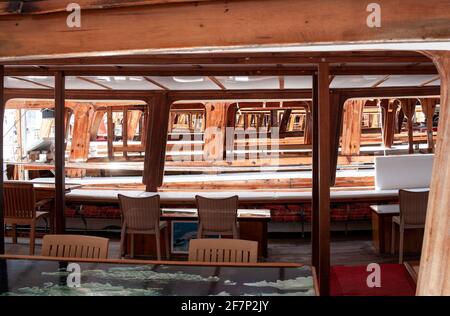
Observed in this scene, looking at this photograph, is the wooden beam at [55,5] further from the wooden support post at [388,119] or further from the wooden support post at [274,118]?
the wooden support post at [388,119]

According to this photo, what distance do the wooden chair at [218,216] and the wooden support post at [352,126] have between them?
281cm

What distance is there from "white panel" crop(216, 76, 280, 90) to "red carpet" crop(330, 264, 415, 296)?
243 cm

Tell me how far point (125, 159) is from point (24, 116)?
1766mm

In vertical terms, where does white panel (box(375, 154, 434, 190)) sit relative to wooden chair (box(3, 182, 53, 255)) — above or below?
above

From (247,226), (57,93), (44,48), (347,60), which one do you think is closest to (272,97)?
(247,226)

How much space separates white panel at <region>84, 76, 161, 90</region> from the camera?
5581 mm

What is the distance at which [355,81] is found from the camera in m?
6.12

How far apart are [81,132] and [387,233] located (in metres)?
4.82

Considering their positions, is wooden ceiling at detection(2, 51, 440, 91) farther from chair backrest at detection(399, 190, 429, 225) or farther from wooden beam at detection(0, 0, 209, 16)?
wooden beam at detection(0, 0, 209, 16)

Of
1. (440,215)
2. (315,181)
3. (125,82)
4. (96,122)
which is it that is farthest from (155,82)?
(440,215)

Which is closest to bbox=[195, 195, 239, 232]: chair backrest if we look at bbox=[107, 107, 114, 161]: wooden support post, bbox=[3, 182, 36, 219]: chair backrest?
bbox=[3, 182, 36, 219]: chair backrest

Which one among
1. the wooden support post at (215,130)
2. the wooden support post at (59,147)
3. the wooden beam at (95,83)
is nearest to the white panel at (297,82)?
the wooden support post at (215,130)

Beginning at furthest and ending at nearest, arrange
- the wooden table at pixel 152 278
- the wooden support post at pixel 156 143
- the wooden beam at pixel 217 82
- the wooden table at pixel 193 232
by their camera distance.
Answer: the wooden support post at pixel 156 143, the wooden table at pixel 193 232, the wooden beam at pixel 217 82, the wooden table at pixel 152 278

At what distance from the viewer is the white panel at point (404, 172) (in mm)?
7344
